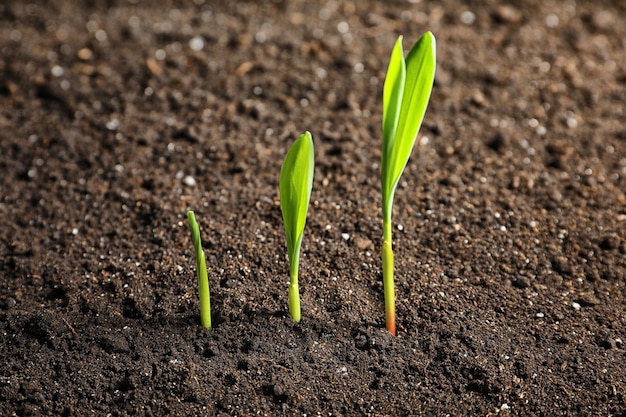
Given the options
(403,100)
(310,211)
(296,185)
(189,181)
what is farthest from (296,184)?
(189,181)

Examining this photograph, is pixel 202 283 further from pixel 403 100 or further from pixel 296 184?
pixel 403 100

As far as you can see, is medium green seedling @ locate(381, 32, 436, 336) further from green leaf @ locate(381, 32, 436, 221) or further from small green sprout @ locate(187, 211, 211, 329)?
small green sprout @ locate(187, 211, 211, 329)

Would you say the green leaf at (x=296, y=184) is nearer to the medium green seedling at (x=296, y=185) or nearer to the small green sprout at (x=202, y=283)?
the medium green seedling at (x=296, y=185)

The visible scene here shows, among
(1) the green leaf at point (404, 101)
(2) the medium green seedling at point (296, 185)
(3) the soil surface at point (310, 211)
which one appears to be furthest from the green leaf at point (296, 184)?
(3) the soil surface at point (310, 211)

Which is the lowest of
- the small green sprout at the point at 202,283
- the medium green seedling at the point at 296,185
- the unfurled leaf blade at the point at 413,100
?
the small green sprout at the point at 202,283

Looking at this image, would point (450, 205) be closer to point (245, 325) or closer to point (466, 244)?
point (466, 244)

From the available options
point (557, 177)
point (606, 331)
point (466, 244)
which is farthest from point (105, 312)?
point (557, 177)

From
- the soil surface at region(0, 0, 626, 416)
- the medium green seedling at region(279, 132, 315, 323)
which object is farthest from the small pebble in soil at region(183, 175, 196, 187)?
the medium green seedling at region(279, 132, 315, 323)
